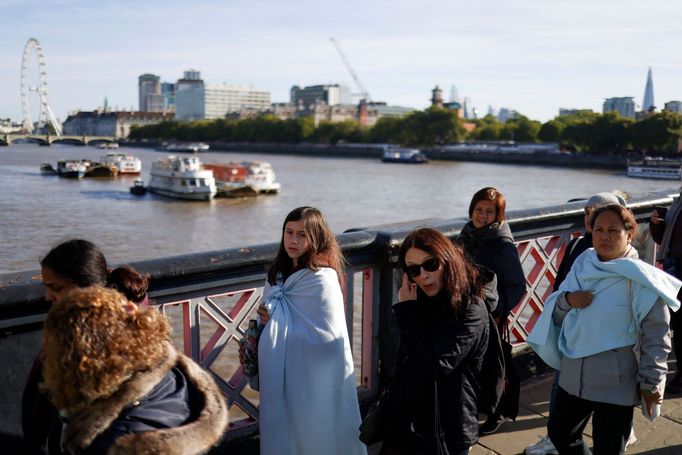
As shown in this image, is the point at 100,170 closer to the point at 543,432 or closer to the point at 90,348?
the point at 543,432

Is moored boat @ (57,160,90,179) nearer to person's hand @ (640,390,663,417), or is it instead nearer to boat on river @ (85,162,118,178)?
boat on river @ (85,162,118,178)

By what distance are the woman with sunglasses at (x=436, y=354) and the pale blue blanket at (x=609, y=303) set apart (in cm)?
47

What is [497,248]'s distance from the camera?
2967mm

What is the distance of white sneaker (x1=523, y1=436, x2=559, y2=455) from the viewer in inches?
110

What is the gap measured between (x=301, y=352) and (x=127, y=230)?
24.6m

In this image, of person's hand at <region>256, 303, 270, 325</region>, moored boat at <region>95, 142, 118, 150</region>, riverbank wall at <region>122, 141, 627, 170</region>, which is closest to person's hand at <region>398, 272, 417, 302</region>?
person's hand at <region>256, 303, 270, 325</region>

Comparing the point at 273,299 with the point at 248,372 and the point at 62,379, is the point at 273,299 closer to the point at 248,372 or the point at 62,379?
the point at 248,372

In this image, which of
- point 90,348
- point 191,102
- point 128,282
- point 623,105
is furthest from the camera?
point 191,102

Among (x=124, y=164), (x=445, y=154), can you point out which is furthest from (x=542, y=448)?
(x=445, y=154)

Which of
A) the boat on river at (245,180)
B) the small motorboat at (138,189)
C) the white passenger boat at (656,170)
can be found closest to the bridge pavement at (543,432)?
the boat on river at (245,180)

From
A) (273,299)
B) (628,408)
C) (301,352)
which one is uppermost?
(273,299)

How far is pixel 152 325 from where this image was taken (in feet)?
4.72

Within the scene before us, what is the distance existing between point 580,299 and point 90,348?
163 centimetres

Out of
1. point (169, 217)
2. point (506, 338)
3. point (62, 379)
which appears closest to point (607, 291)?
point (506, 338)
